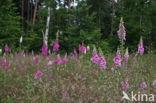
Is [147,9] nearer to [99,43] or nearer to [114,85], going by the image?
[99,43]

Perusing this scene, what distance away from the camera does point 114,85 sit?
144 inches

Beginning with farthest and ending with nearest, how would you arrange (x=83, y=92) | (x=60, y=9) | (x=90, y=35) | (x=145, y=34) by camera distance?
(x=60, y=9)
(x=145, y=34)
(x=90, y=35)
(x=83, y=92)

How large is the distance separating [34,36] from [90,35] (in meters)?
4.82

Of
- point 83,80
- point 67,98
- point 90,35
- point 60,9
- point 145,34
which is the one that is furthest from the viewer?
point 60,9

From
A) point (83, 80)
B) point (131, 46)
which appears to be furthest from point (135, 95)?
point (131, 46)

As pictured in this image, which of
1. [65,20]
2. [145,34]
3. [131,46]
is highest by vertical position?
[65,20]

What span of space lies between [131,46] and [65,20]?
6.51 metres

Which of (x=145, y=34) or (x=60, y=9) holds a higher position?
(x=60, y=9)

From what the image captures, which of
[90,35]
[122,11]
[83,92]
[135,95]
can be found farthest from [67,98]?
[122,11]

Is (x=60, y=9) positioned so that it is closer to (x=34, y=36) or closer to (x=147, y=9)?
(x=34, y=36)

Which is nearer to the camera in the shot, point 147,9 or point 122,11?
point 147,9

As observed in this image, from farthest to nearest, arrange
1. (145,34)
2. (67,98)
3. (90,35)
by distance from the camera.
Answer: (145,34), (90,35), (67,98)

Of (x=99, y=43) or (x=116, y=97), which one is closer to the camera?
(x=116, y=97)

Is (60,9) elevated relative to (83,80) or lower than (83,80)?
elevated
